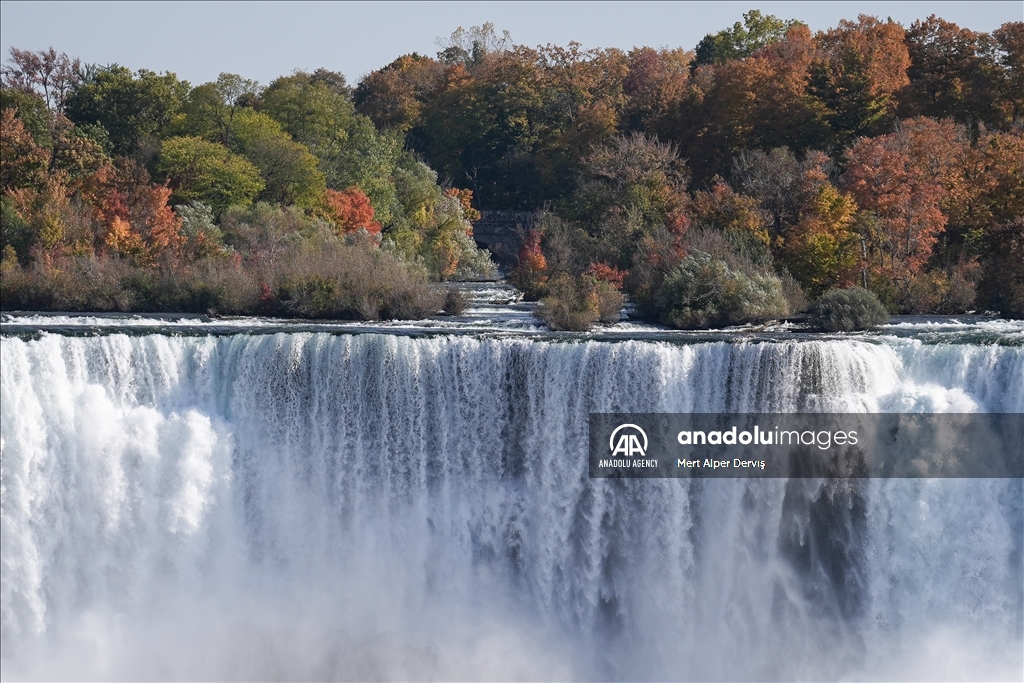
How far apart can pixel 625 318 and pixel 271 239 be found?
10.2 m

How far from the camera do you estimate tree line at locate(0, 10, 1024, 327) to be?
3222 cm

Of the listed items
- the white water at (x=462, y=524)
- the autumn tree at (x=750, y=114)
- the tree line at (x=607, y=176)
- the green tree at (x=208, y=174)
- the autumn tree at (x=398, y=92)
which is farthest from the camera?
the autumn tree at (x=398, y=92)

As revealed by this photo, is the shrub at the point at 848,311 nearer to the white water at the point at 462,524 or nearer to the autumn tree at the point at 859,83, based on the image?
the white water at the point at 462,524

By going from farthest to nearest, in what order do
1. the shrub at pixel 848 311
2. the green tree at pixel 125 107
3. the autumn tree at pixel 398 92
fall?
the autumn tree at pixel 398 92
the green tree at pixel 125 107
the shrub at pixel 848 311

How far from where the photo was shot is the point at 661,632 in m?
22.5

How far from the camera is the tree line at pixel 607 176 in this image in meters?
32.2

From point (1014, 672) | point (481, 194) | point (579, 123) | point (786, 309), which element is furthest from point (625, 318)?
point (481, 194)

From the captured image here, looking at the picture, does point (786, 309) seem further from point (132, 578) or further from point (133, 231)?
point (133, 231)

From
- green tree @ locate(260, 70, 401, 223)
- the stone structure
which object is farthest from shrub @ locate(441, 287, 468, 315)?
the stone structure

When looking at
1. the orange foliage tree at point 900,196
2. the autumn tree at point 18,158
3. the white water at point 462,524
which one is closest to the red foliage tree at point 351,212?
the autumn tree at point 18,158

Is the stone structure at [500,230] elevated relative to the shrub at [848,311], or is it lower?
elevated

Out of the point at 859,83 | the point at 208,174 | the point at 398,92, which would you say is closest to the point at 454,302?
the point at 208,174

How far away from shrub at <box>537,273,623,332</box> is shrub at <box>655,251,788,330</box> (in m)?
1.10

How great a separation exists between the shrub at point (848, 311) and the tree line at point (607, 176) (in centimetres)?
162
